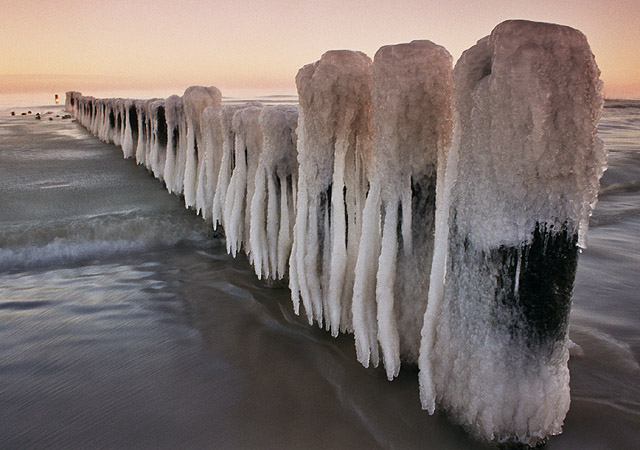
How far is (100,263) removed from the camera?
4.55 meters

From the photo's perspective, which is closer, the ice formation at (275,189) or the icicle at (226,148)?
the ice formation at (275,189)

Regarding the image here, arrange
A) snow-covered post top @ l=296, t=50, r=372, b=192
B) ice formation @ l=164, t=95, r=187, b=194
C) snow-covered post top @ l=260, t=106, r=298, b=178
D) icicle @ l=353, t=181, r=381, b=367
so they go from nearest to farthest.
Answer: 1. icicle @ l=353, t=181, r=381, b=367
2. snow-covered post top @ l=296, t=50, r=372, b=192
3. snow-covered post top @ l=260, t=106, r=298, b=178
4. ice formation @ l=164, t=95, r=187, b=194

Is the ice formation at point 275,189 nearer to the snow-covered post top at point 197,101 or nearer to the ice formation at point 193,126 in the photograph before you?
the ice formation at point 193,126

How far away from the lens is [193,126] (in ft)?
17.9

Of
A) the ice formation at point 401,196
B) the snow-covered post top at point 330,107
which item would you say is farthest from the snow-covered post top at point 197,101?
the ice formation at point 401,196

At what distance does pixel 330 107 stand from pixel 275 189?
96cm

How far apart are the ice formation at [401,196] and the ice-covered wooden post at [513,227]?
0.24 m

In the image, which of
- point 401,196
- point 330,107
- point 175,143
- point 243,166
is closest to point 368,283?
point 401,196

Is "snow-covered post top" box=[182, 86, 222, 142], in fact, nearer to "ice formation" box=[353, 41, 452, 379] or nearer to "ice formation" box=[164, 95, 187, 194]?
"ice formation" box=[164, 95, 187, 194]

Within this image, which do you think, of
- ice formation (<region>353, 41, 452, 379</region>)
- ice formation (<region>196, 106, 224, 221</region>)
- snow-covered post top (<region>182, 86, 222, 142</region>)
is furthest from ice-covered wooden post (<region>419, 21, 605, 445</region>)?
snow-covered post top (<region>182, 86, 222, 142</region>)

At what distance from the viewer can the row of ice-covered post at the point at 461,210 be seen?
1.65 m

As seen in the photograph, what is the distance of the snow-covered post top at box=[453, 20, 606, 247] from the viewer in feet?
5.23

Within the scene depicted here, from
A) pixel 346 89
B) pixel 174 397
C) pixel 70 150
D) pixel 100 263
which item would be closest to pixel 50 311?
pixel 100 263

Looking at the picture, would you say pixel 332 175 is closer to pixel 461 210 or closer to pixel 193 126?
pixel 461 210
